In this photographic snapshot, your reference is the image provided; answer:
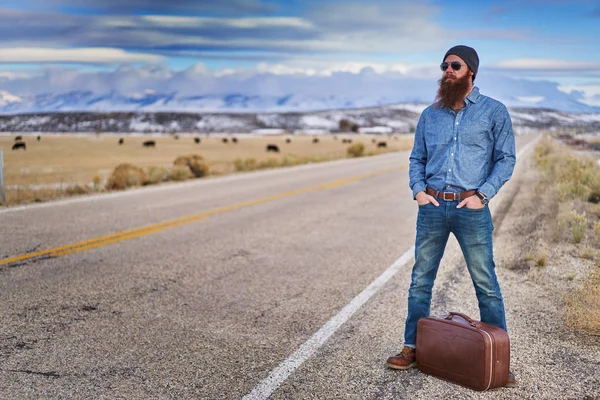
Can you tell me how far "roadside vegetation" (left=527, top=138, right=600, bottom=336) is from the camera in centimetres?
516

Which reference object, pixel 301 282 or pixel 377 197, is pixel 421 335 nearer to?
pixel 301 282

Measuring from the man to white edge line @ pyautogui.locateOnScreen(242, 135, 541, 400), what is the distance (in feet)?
4.26

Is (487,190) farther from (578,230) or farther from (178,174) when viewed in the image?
(178,174)

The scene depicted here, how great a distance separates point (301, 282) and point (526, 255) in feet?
9.92

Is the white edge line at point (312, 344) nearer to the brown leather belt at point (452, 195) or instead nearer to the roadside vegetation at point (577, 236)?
the brown leather belt at point (452, 195)

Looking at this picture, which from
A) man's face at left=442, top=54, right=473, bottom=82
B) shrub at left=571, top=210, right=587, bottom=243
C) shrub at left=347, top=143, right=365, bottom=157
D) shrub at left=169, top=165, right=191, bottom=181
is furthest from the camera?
shrub at left=347, top=143, right=365, bottom=157

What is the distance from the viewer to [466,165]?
4.00 meters

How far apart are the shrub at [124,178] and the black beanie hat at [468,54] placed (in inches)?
566

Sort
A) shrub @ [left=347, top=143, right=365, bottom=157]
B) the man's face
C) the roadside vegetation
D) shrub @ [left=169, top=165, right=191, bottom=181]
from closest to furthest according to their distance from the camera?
the man's face < the roadside vegetation < shrub @ [left=169, top=165, right=191, bottom=181] < shrub @ [left=347, top=143, right=365, bottom=157]

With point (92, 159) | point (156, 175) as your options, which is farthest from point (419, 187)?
point (92, 159)

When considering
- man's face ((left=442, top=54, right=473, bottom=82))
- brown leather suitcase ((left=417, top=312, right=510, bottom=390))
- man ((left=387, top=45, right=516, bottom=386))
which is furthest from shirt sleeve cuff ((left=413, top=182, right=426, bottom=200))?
brown leather suitcase ((left=417, top=312, right=510, bottom=390))

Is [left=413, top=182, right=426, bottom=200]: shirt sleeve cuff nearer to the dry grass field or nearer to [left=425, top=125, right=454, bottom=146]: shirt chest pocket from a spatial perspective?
[left=425, top=125, right=454, bottom=146]: shirt chest pocket

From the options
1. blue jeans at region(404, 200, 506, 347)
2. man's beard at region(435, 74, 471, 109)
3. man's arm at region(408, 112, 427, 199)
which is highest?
man's beard at region(435, 74, 471, 109)

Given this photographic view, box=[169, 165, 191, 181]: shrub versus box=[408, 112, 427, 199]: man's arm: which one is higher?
box=[408, 112, 427, 199]: man's arm
